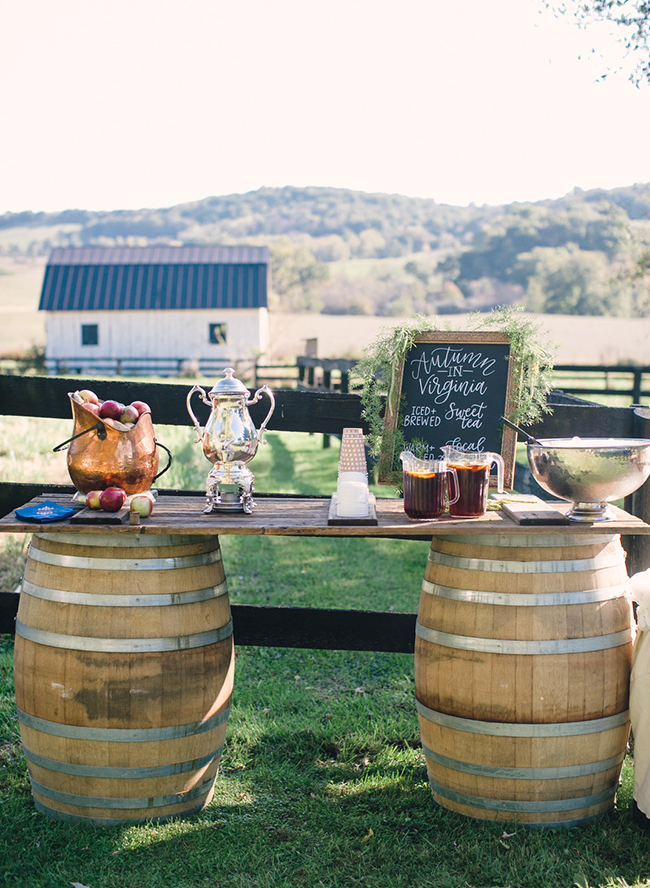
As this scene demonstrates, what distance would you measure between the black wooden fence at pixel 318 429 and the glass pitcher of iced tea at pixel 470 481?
938 millimetres

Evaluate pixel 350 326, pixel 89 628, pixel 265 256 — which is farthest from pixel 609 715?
pixel 350 326

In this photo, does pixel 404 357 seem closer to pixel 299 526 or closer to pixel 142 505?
pixel 299 526

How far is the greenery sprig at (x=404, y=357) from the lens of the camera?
3064mm

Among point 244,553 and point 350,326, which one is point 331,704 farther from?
point 350,326

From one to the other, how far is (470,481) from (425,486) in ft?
0.56

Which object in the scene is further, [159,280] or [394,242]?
[394,242]

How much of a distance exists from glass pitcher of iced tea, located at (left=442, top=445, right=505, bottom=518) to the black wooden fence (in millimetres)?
938

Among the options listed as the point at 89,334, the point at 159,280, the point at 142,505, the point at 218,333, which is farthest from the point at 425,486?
the point at 159,280

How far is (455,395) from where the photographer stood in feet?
10.2

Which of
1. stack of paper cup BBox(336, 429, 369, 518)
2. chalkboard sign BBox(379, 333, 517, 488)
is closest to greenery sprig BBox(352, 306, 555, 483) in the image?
chalkboard sign BBox(379, 333, 517, 488)

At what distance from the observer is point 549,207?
70.8m

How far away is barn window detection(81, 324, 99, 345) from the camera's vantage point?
32219mm

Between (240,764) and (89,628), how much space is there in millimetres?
1032

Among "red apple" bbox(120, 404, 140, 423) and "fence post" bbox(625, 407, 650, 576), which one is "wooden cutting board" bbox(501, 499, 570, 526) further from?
"red apple" bbox(120, 404, 140, 423)
